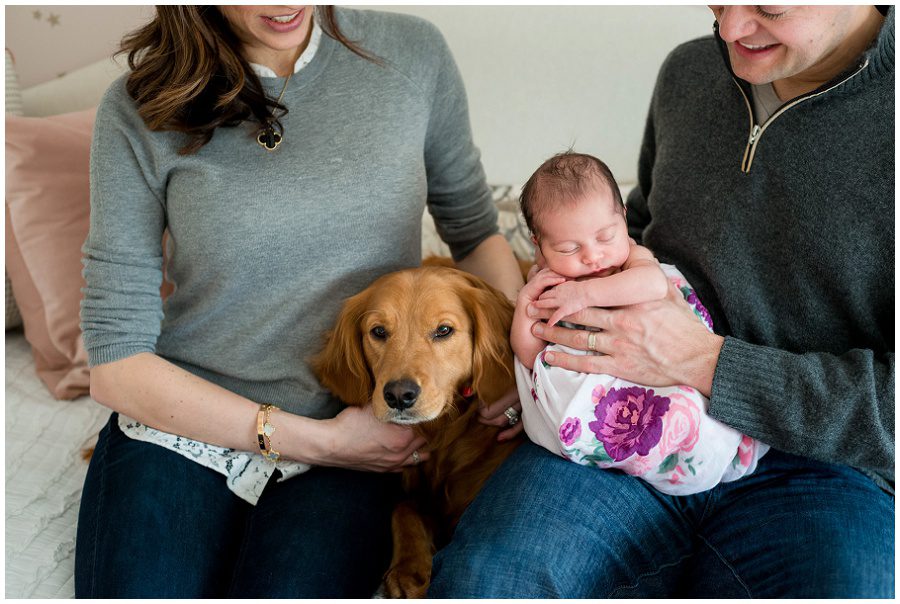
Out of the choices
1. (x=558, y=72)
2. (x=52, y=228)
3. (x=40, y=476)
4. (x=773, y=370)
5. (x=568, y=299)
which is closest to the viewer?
(x=773, y=370)

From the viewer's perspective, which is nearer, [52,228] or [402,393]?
[402,393]

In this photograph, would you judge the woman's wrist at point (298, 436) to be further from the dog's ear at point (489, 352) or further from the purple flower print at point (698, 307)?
the purple flower print at point (698, 307)

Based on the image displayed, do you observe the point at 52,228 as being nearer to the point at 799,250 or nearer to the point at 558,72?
the point at 558,72

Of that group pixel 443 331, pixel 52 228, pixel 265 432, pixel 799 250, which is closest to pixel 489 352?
pixel 443 331

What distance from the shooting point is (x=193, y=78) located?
140 centimetres

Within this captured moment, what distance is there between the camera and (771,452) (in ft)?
4.31

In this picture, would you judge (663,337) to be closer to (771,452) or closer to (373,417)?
(771,452)

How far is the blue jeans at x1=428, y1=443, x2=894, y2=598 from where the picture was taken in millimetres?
1125

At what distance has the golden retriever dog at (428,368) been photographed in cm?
140

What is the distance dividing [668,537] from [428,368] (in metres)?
0.49

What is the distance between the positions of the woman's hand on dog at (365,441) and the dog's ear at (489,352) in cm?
18

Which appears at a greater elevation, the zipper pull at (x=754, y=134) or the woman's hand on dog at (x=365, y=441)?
the zipper pull at (x=754, y=134)

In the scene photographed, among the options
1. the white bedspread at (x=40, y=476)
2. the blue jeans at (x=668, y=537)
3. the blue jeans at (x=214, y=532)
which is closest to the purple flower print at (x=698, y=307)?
the blue jeans at (x=668, y=537)

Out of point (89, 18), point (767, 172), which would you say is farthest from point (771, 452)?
point (89, 18)
